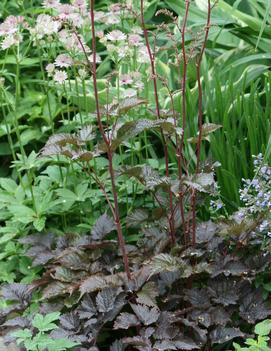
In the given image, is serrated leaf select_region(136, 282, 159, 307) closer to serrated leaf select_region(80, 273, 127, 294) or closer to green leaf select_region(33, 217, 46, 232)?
serrated leaf select_region(80, 273, 127, 294)

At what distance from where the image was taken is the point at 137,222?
2.65 meters

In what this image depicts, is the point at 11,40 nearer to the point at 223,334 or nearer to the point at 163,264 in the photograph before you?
the point at 163,264

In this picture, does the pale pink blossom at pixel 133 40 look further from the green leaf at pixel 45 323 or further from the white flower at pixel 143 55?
the green leaf at pixel 45 323

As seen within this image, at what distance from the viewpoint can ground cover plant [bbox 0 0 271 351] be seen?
2.31 meters

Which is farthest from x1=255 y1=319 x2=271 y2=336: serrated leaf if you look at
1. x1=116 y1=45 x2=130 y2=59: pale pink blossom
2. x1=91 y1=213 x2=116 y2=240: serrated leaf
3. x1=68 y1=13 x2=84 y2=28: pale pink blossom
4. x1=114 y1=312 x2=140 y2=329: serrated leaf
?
x1=68 y1=13 x2=84 y2=28: pale pink blossom

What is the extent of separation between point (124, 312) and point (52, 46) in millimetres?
1115

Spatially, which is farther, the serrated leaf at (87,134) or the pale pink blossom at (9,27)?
the pale pink blossom at (9,27)

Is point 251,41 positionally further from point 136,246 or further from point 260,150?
point 136,246

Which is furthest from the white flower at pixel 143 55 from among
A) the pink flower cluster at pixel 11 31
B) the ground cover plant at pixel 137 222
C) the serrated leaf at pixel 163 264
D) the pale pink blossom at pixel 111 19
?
the serrated leaf at pixel 163 264

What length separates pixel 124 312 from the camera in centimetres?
234

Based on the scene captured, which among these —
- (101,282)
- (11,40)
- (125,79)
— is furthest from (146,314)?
(11,40)

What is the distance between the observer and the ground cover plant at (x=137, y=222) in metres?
2.31

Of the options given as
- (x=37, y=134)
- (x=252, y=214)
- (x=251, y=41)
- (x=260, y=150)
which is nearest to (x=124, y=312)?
(x=252, y=214)

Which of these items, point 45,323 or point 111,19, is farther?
point 111,19
